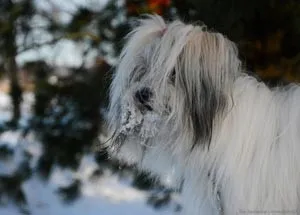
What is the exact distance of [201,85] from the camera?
75.8 inches

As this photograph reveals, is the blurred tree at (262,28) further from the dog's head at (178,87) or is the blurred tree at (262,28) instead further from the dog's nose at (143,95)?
the dog's nose at (143,95)

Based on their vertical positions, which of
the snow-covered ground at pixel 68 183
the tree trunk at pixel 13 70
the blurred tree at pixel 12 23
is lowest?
the snow-covered ground at pixel 68 183

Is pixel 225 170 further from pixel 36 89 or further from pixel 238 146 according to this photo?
pixel 36 89

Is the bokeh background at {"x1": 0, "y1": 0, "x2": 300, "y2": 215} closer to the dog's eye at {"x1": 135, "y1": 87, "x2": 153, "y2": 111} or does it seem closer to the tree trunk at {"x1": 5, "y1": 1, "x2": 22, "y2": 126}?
the tree trunk at {"x1": 5, "y1": 1, "x2": 22, "y2": 126}

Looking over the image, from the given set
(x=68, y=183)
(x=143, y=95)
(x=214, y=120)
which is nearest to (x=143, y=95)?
(x=143, y=95)

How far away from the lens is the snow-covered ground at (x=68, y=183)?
3.38m

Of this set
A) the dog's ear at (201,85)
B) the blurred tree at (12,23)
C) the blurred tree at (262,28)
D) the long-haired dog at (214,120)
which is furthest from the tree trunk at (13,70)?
the dog's ear at (201,85)

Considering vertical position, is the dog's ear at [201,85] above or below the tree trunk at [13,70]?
below

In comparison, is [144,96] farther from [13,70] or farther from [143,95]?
[13,70]

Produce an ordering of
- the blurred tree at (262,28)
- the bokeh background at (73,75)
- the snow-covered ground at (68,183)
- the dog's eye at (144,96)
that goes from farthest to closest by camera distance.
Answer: the snow-covered ground at (68,183)
the bokeh background at (73,75)
the blurred tree at (262,28)
the dog's eye at (144,96)

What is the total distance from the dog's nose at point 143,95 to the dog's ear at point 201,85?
89 millimetres

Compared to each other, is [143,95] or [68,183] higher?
[68,183]

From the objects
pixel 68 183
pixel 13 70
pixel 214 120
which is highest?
pixel 13 70

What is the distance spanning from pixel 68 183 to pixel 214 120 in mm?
2027
